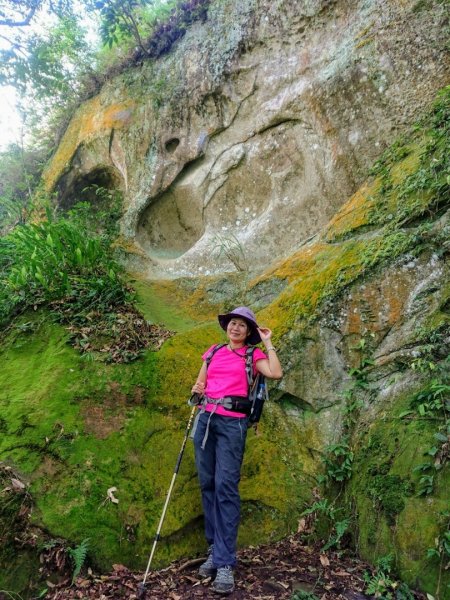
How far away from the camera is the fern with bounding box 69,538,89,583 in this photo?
13.3ft

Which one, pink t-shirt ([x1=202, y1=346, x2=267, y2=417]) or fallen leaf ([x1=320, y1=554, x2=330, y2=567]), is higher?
pink t-shirt ([x1=202, y1=346, x2=267, y2=417])

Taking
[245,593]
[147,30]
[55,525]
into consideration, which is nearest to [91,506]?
[55,525]

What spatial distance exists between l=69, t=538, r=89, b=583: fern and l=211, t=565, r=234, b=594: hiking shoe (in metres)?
1.24

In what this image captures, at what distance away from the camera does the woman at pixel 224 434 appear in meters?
4.06

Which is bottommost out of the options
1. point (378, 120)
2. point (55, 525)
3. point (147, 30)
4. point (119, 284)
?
point (55, 525)

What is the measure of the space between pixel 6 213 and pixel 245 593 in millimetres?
12647

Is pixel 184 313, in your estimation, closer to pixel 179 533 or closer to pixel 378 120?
pixel 179 533

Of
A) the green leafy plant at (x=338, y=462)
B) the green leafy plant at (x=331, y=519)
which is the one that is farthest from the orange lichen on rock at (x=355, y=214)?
the green leafy plant at (x=331, y=519)

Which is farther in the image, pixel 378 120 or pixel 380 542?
pixel 378 120

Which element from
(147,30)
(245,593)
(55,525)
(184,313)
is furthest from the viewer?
(147,30)

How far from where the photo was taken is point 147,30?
11.9 m

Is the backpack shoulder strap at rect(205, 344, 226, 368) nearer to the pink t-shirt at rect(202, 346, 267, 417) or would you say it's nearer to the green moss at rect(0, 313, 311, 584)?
the pink t-shirt at rect(202, 346, 267, 417)

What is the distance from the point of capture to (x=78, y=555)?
4.12 metres

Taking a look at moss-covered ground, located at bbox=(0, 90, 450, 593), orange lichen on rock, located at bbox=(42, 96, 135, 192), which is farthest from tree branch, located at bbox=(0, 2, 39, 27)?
moss-covered ground, located at bbox=(0, 90, 450, 593)
